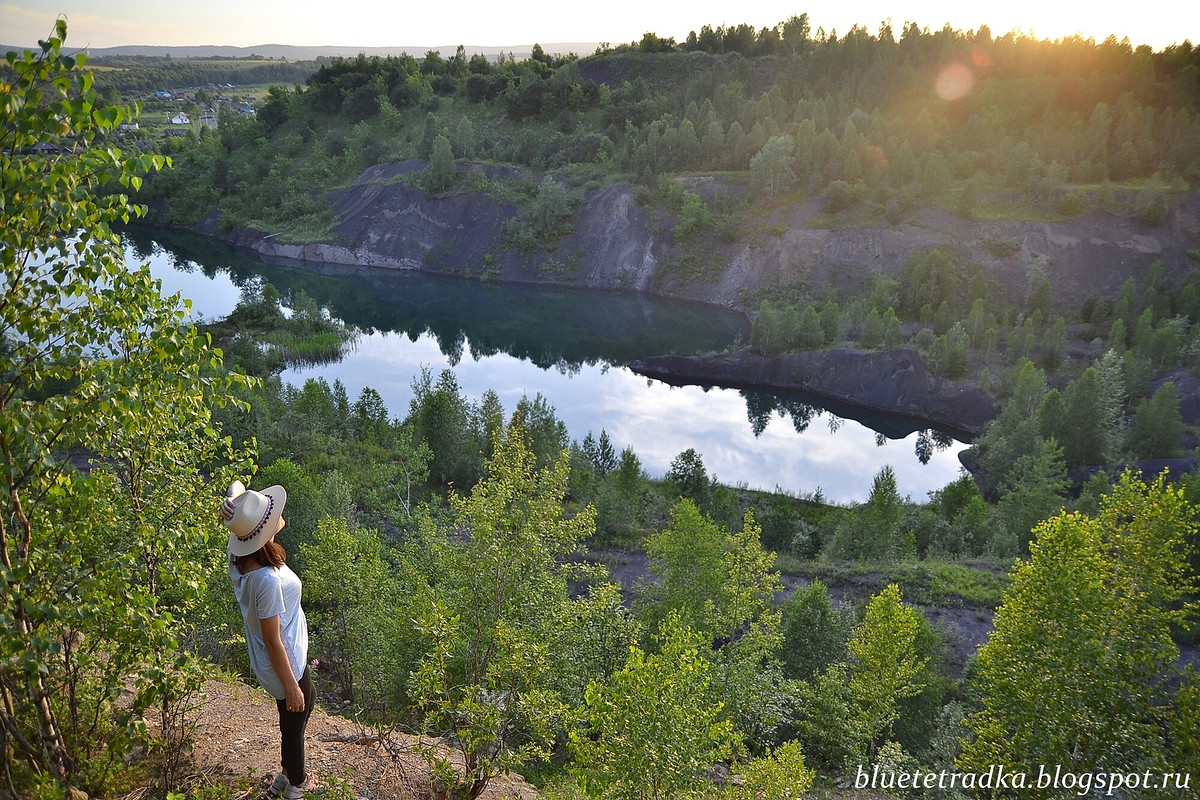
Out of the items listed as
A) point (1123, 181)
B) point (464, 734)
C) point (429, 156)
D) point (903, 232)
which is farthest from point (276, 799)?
point (429, 156)

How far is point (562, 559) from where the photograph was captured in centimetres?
2920

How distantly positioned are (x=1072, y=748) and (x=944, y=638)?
9.60m

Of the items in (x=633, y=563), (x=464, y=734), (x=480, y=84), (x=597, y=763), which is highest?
(x=480, y=84)

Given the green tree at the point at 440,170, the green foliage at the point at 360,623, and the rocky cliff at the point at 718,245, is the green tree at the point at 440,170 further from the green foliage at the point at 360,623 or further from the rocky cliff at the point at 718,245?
the green foliage at the point at 360,623

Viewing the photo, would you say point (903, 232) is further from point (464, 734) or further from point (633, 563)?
point (464, 734)

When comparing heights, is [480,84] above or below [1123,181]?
above

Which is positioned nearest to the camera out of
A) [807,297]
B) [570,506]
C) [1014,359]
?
[570,506]

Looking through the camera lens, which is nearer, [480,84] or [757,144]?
[757,144]

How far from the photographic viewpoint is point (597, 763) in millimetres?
7547

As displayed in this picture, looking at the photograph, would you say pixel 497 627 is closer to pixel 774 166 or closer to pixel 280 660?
pixel 280 660

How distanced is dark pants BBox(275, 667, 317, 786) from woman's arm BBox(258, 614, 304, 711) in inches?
9.1

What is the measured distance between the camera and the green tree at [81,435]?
14.0 ft

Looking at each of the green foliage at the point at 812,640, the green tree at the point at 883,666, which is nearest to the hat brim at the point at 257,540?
the green tree at the point at 883,666

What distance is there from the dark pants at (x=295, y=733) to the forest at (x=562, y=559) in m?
0.66
